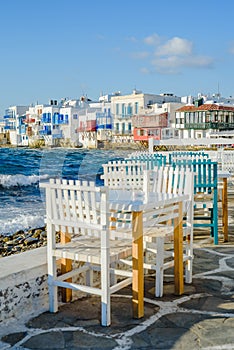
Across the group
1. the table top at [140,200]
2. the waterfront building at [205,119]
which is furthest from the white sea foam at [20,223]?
the waterfront building at [205,119]

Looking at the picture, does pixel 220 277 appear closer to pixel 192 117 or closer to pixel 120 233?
pixel 120 233

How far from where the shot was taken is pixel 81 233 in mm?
2932

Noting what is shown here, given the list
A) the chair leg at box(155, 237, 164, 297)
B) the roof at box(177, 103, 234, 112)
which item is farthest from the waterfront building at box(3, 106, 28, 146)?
the chair leg at box(155, 237, 164, 297)

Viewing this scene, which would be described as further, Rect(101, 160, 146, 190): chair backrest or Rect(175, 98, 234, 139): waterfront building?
Rect(175, 98, 234, 139): waterfront building

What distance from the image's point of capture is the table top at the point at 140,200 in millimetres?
2838

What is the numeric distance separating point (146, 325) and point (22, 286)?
2.56 ft

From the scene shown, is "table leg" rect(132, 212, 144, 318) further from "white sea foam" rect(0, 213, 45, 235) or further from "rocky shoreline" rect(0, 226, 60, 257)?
"white sea foam" rect(0, 213, 45, 235)

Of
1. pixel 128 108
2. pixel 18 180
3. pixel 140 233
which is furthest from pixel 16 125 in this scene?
pixel 140 233

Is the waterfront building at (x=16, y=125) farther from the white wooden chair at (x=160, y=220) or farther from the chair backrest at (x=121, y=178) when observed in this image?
the white wooden chair at (x=160, y=220)

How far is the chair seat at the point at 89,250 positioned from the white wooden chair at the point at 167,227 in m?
0.25

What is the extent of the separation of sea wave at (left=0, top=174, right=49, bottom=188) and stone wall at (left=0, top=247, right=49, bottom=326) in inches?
704

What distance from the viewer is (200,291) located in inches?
134

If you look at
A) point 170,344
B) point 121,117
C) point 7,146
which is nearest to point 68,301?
point 170,344

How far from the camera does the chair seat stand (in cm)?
287
